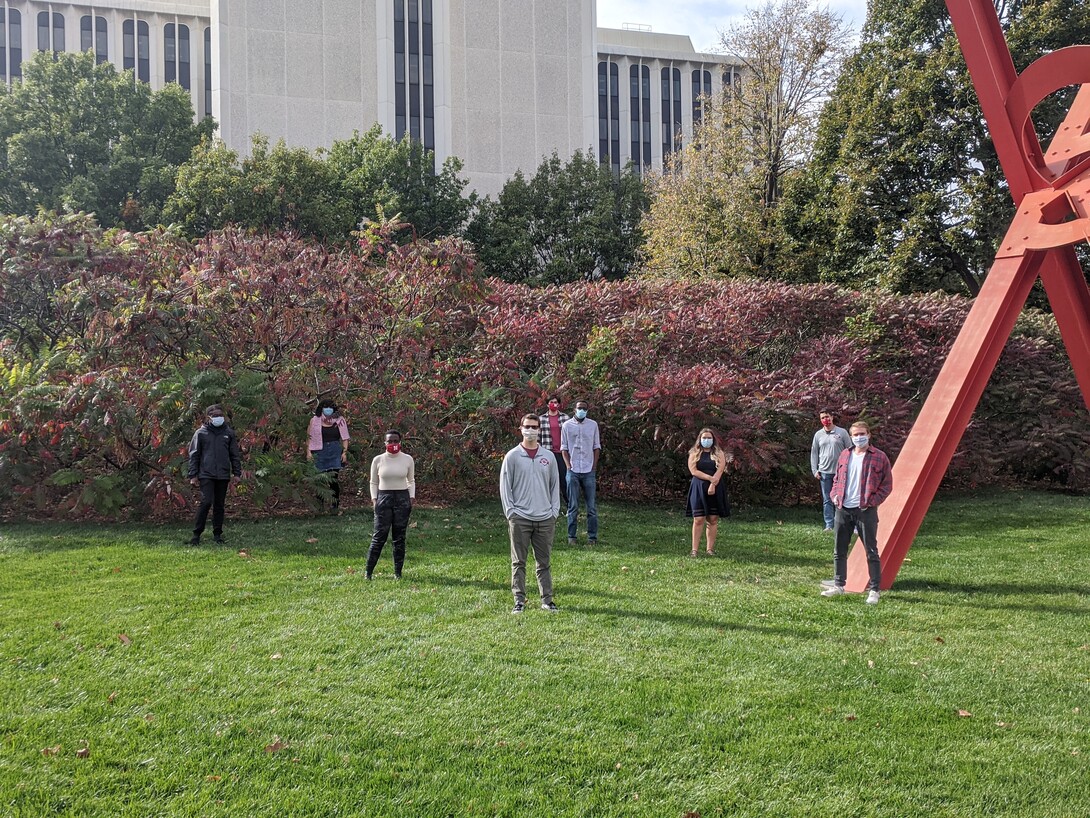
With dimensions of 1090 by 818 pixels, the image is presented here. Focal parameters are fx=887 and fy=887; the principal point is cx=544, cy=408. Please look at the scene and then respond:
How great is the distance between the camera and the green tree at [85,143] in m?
30.4

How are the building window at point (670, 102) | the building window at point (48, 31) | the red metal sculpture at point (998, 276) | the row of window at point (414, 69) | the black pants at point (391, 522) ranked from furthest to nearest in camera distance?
the building window at point (670, 102), the building window at point (48, 31), the row of window at point (414, 69), the black pants at point (391, 522), the red metal sculpture at point (998, 276)

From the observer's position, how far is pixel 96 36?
62281 millimetres

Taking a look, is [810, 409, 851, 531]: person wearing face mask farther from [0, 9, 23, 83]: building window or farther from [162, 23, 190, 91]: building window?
[0, 9, 23, 83]: building window

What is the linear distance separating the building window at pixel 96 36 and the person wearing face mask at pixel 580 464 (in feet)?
207

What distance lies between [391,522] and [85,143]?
2826 centimetres

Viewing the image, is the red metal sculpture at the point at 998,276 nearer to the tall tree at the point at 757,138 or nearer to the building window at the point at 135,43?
the tall tree at the point at 757,138

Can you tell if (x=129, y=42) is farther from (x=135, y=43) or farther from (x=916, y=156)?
(x=916, y=156)

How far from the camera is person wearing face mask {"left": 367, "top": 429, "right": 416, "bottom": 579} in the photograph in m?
9.34

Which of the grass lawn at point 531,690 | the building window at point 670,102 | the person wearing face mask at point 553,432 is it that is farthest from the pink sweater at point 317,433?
the building window at point 670,102

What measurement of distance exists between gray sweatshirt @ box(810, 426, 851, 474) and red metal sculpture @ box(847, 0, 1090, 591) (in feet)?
10.9

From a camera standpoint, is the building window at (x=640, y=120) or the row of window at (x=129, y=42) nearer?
the row of window at (x=129, y=42)

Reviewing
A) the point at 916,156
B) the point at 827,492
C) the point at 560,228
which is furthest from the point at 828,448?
the point at 560,228

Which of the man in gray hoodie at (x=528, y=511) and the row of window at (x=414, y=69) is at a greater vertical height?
the row of window at (x=414, y=69)

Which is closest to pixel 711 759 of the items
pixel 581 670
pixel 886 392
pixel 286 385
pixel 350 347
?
pixel 581 670
